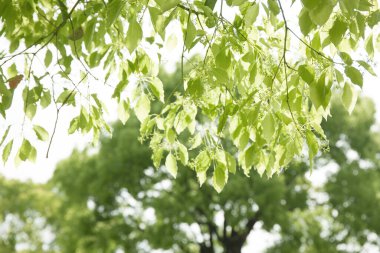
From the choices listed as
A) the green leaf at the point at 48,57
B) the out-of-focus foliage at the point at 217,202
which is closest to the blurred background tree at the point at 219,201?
the out-of-focus foliage at the point at 217,202

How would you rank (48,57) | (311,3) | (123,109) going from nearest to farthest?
(311,3) < (123,109) < (48,57)

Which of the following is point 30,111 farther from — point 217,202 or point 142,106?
point 217,202

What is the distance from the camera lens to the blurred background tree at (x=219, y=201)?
13.7 metres

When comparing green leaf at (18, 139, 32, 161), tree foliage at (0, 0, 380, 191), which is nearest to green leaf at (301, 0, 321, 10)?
tree foliage at (0, 0, 380, 191)

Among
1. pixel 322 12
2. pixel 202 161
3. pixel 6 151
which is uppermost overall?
pixel 6 151

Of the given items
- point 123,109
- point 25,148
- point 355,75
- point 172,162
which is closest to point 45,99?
point 25,148

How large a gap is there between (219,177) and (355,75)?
0.94 m

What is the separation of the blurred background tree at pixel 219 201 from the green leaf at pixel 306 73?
11.4 m

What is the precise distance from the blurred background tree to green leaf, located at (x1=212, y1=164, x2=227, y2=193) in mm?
10772

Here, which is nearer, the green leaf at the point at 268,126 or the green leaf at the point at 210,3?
the green leaf at the point at 210,3

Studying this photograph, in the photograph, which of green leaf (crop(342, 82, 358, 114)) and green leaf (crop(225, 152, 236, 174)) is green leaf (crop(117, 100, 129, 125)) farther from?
green leaf (crop(342, 82, 358, 114))

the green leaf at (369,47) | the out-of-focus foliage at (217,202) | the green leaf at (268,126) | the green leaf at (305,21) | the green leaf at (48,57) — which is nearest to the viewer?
the green leaf at (305,21)

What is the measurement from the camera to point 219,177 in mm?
2373

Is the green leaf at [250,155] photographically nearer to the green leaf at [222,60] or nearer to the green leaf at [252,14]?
the green leaf at [222,60]
